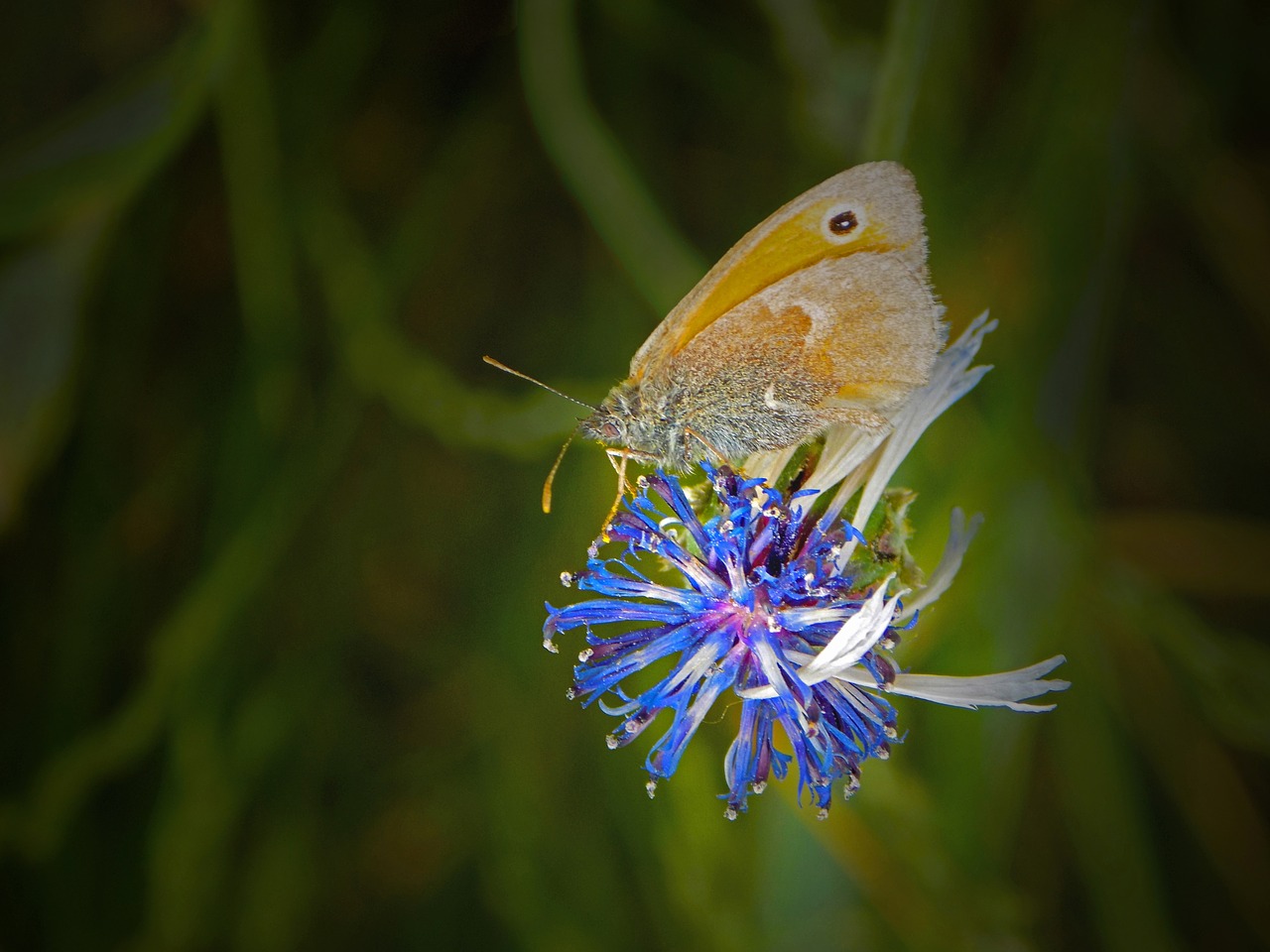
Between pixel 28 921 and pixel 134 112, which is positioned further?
pixel 28 921

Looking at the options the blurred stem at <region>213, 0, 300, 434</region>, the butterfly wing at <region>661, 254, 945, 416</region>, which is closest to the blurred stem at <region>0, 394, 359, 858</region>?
the blurred stem at <region>213, 0, 300, 434</region>

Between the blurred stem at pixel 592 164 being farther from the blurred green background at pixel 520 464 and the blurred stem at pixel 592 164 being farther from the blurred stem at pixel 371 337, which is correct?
the blurred stem at pixel 371 337

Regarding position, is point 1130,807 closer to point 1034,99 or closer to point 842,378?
point 842,378

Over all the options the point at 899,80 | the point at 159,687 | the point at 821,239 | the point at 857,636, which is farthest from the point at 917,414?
the point at 159,687

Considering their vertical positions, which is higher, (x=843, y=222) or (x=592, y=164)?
(x=592, y=164)

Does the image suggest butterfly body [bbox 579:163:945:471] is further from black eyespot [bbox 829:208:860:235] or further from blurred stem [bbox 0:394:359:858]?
blurred stem [bbox 0:394:359:858]

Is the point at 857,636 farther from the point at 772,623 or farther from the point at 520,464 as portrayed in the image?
the point at 520,464

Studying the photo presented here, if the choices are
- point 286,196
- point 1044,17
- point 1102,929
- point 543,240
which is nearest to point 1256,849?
point 1102,929
